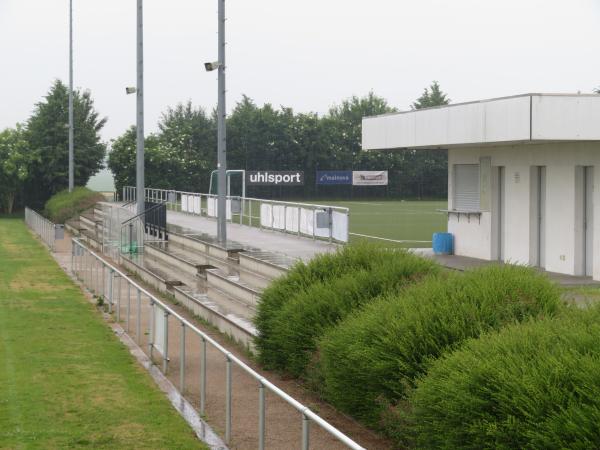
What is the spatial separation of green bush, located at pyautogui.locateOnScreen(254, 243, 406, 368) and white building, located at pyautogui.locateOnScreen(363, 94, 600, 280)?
341 inches

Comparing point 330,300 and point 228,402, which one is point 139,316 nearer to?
point 330,300

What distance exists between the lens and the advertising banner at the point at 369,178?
82.6 metres

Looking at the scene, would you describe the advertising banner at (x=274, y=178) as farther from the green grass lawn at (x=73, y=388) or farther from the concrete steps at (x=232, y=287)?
the green grass lawn at (x=73, y=388)

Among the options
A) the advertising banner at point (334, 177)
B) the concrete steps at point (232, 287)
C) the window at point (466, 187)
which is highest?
the advertising banner at point (334, 177)

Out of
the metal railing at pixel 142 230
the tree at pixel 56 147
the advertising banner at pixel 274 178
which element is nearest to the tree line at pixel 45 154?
the tree at pixel 56 147

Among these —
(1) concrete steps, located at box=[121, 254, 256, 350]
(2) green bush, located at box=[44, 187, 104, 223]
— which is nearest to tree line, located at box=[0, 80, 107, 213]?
(2) green bush, located at box=[44, 187, 104, 223]

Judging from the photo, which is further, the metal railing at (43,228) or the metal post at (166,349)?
the metal railing at (43,228)

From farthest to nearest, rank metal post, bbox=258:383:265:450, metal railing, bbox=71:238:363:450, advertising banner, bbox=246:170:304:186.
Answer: advertising banner, bbox=246:170:304:186 < metal post, bbox=258:383:265:450 < metal railing, bbox=71:238:363:450

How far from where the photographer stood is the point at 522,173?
81.4 ft

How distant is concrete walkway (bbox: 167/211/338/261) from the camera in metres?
27.9

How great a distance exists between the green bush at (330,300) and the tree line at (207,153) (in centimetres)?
6312

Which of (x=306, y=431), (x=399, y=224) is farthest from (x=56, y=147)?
(x=306, y=431)

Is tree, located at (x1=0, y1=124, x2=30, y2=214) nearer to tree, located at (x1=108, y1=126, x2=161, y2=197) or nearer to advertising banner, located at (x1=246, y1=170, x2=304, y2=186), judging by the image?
tree, located at (x1=108, y1=126, x2=161, y2=197)

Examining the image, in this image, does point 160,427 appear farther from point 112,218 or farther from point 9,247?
point 9,247
